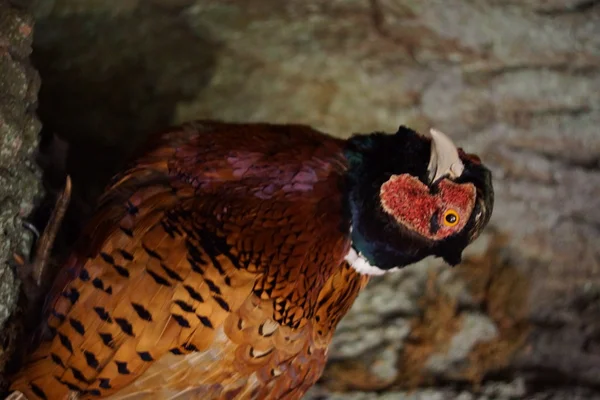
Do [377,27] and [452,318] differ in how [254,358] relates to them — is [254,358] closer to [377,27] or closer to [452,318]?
[452,318]

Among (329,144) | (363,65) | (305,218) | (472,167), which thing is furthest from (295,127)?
(363,65)

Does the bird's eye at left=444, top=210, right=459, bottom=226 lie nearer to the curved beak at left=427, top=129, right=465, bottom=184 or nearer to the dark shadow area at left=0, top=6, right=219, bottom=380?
the curved beak at left=427, top=129, right=465, bottom=184

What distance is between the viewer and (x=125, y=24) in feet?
6.07

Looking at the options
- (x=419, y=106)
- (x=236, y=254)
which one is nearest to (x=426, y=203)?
(x=236, y=254)

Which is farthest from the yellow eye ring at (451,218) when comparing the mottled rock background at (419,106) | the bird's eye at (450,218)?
the mottled rock background at (419,106)

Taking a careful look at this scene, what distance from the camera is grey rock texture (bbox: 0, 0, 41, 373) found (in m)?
1.13

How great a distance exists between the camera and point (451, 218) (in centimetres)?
113

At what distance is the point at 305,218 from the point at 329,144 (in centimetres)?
19

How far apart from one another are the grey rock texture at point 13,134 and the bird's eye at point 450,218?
78 centimetres

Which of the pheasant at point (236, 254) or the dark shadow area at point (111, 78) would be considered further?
the dark shadow area at point (111, 78)

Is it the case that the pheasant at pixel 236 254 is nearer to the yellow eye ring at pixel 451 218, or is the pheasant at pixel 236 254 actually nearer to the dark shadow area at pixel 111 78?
the yellow eye ring at pixel 451 218

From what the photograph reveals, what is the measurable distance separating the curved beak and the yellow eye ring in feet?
0.20

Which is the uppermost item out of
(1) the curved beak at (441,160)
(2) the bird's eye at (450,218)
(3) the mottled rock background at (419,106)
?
(1) the curved beak at (441,160)

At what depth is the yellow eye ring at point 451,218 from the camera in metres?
1.13
